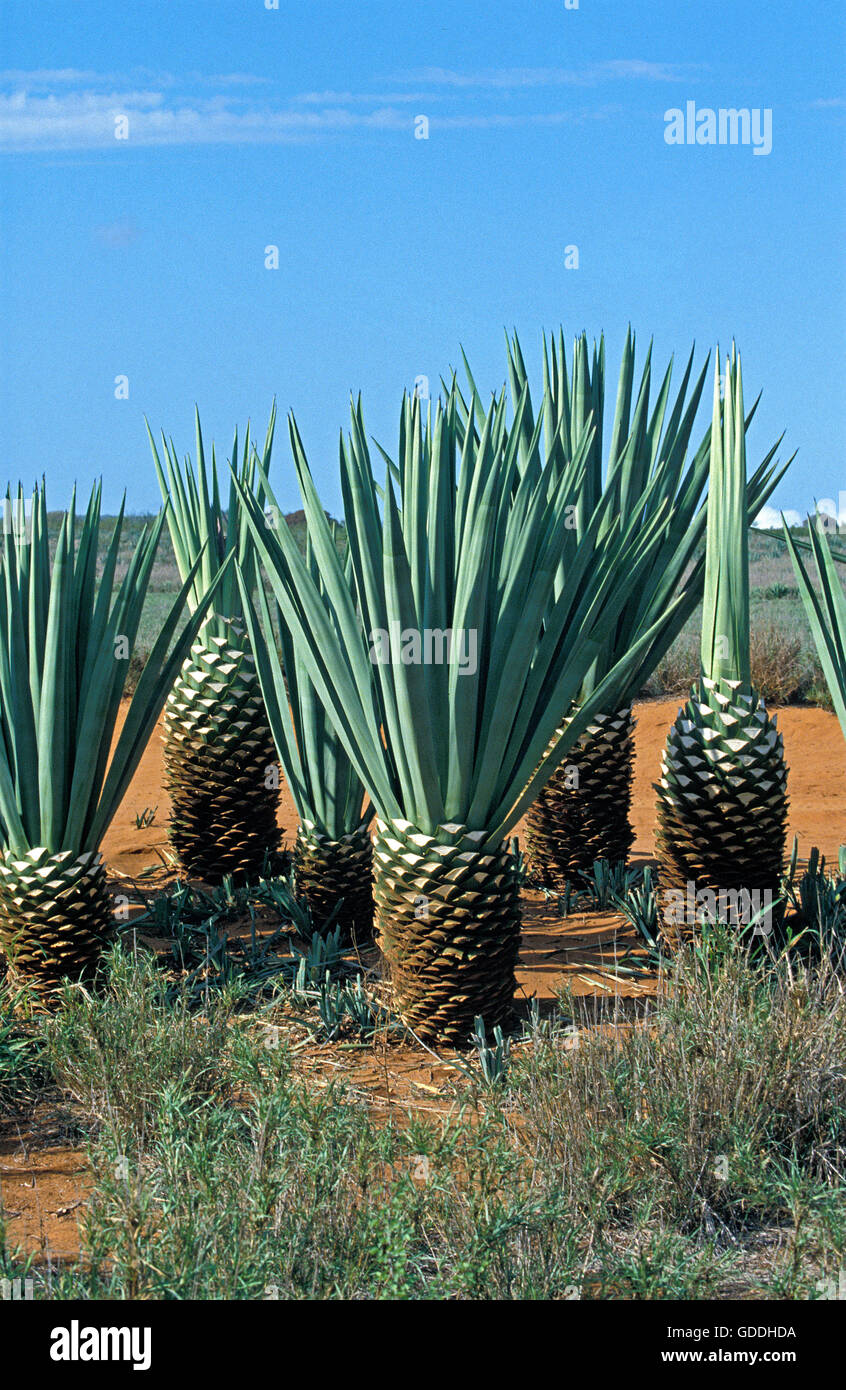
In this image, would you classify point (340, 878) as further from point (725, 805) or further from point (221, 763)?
point (725, 805)

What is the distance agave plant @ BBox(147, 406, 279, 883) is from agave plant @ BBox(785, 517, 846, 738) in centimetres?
243

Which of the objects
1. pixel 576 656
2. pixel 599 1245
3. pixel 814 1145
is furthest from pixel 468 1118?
pixel 576 656

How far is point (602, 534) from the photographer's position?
214 inches

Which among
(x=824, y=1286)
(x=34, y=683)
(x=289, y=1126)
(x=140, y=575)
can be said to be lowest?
(x=824, y=1286)

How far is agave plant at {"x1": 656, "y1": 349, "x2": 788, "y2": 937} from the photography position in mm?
4672

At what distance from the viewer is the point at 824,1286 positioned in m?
2.84

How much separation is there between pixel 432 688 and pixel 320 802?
49.5 inches

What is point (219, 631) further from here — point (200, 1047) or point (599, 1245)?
point (599, 1245)

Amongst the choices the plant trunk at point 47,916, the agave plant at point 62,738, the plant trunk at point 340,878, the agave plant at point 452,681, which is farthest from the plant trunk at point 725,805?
the plant trunk at point 47,916

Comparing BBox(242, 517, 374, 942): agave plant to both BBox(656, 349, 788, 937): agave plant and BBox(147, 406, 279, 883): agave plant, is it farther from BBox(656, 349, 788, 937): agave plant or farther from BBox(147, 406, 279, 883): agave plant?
BBox(656, 349, 788, 937): agave plant

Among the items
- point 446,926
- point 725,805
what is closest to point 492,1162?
point 446,926

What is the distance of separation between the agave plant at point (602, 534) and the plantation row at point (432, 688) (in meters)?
0.01

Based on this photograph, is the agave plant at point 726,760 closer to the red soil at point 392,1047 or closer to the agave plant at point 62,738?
the red soil at point 392,1047

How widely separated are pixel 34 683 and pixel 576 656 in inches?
76.3
